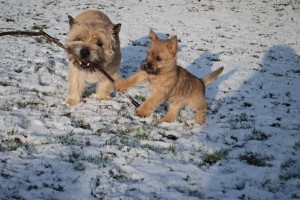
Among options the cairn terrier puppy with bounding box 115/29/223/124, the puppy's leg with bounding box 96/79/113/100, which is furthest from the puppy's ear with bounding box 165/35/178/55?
the puppy's leg with bounding box 96/79/113/100

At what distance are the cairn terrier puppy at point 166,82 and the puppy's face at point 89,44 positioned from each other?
0.58 metres

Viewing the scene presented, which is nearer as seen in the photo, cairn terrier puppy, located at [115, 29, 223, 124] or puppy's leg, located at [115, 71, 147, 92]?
cairn terrier puppy, located at [115, 29, 223, 124]

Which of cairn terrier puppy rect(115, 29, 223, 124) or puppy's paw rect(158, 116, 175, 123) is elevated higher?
cairn terrier puppy rect(115, 29, 223, 124)

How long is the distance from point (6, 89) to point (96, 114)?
5.85 ft

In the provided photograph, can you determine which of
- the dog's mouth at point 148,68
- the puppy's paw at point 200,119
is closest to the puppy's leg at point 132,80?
the dog's mouth at point 148,68

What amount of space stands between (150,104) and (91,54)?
1.26m

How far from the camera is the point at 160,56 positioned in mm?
5594

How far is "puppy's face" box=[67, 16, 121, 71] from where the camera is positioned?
18.7 ft

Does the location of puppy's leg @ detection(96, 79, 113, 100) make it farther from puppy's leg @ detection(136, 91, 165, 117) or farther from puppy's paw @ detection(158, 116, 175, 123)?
puppy's paw @ detection(158, 116, 175, 123)

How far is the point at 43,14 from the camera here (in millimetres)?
14445

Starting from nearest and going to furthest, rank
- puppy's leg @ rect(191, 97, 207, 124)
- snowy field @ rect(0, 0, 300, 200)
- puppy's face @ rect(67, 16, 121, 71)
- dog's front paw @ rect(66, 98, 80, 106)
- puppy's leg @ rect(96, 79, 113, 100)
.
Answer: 1. snowy field @ rect(0, 0, 300, 200)
2. puppy's face @ rect(67, 16, 121, 71)
3. puppy's leg @ rect(191, 97, 207, 124)
4. dog's front paw @ rect(66, 98, 80, 106)
5. puppy's leg @ rect(96, 79, 113, 100)

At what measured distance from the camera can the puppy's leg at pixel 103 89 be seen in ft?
21.9

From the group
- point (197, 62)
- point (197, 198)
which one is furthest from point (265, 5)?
A: point (197, 198)

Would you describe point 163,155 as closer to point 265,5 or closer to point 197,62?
point 197,62
